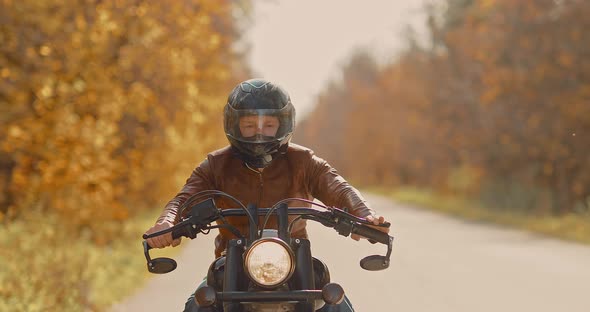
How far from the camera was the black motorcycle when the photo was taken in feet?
11.9

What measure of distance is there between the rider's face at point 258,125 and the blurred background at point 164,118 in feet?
15.7

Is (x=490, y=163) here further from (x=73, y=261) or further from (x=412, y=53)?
(x=73, y=261)

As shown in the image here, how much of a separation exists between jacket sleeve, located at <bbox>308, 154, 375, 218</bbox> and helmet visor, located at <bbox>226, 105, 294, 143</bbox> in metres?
0.32

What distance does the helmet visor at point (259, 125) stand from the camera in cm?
441

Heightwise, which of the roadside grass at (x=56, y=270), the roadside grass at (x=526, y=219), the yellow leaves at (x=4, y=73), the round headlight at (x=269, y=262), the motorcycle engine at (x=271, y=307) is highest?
the roadside grass at (x=526, y=219)

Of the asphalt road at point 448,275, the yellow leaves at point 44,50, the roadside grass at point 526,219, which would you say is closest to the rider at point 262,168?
the asphalt road at point 448,275

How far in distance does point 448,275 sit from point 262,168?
996cm

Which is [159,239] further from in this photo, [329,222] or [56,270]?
[56,270]

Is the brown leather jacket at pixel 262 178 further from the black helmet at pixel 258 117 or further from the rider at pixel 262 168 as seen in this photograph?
the black helmet at pixel 258 117

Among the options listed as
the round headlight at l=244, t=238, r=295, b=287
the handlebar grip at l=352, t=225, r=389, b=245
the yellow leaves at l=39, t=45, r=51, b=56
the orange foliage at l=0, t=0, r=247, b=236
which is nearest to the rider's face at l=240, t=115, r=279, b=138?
the handlebar grip at l=352, t=225, r=389, b=245

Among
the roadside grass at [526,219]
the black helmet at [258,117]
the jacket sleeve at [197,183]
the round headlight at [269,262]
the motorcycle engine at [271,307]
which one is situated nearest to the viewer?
the round headlight at [269,262]

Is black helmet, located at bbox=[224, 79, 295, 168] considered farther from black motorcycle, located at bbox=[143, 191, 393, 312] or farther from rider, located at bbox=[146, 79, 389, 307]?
black motorcycle, located at bbox=[143, 191, 393, 312]

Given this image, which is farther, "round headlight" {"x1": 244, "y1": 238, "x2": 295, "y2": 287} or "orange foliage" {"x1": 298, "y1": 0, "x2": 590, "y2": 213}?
"orange foliage" {"x1": 298, "y1": 0, "x2": 590, "y2": 213}

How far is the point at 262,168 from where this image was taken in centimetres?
471
